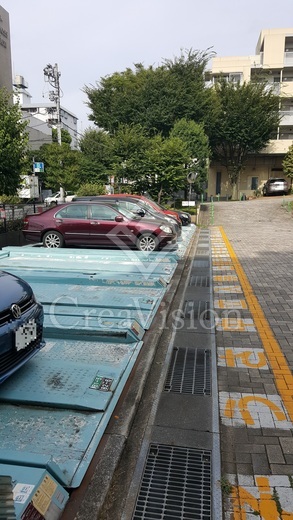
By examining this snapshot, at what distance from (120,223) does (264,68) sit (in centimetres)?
3355

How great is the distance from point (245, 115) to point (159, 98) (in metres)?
7.76

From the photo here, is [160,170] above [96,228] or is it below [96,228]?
above

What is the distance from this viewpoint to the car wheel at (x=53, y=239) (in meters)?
10.6

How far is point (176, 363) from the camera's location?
429 cm

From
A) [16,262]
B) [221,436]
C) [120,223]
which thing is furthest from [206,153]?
[221,436]

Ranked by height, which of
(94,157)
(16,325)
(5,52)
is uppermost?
(5,52)

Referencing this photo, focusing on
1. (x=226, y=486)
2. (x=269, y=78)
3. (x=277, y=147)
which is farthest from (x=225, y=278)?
(x=269, y=78)

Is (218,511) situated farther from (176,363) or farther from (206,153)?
(206,153)

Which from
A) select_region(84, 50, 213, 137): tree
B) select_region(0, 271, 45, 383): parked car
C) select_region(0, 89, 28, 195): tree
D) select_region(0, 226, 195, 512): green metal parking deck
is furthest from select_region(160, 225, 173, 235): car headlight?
select_region(84, 50, 213, 137): tree

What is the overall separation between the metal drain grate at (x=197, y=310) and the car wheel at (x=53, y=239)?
17.2ft

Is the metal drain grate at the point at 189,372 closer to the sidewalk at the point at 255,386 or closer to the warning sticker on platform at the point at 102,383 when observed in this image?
the sidewalk at the point at 255,386

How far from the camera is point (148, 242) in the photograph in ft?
34.0

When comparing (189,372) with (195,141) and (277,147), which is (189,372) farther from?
(277,147)

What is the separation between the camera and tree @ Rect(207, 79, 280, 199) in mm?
31812
